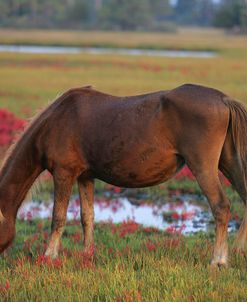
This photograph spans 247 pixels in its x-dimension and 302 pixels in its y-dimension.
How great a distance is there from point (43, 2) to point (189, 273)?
4404 inches

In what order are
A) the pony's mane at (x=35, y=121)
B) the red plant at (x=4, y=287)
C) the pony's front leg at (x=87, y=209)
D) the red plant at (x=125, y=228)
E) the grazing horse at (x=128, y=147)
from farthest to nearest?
the red plant at (x=125, y=228), the pony's front leg at (x=87, y=209), the pony's mane at (x=35, y=121), the grazing horse at (x=128, y=147), the red plant at (x=4, y=287)

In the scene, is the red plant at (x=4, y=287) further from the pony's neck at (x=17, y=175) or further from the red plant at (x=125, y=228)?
the red plant at (x=125, y=228)

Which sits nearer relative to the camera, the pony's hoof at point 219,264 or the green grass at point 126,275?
the green grass at point 126,275

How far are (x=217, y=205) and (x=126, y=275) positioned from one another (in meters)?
1.20

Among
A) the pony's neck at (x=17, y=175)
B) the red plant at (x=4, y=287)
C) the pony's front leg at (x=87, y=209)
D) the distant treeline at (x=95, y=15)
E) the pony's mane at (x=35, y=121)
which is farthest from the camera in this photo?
the distant treeline at (x=95, y=15)

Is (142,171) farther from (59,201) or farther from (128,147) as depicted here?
(59,201)

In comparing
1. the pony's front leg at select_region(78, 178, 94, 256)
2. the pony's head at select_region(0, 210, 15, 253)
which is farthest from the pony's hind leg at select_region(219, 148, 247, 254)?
the pony's head at select_region(0, 210, 15, 253)

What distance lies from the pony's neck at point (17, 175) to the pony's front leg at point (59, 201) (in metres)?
0.28

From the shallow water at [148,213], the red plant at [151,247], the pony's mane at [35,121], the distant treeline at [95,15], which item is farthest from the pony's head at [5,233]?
the distant treeline at [95,15]

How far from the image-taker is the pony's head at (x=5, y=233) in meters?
7.09

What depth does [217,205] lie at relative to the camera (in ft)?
22.6

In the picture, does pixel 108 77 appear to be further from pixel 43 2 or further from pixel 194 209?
pixel 43 2

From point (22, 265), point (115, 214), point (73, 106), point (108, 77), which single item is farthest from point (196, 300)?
point (108, 77)

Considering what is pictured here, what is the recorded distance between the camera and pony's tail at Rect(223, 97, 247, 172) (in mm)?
7016
